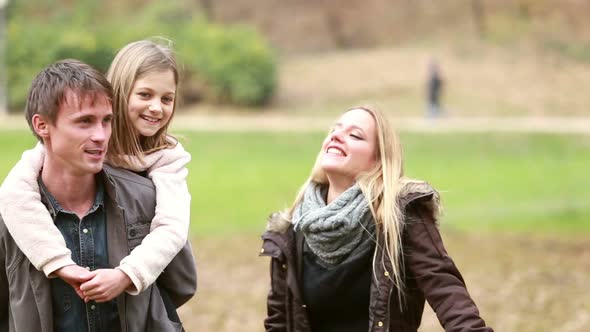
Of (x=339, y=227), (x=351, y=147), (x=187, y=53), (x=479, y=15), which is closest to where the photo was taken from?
(x=339, y=227)

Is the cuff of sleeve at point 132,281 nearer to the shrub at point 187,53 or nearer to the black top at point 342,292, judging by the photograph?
the black top at point 342,292

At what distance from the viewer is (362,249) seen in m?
3.71

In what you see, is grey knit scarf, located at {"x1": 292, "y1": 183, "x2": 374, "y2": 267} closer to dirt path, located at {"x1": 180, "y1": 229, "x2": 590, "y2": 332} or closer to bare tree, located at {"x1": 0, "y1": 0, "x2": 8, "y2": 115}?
dirt path, located at {"x1": 180, "y1": 229, "x2": 590, "y2": 332}

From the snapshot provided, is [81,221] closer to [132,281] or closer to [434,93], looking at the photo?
[132,281]

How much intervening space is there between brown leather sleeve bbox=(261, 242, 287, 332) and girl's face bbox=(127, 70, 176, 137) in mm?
742

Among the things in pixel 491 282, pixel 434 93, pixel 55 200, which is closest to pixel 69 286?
pixel 55 200

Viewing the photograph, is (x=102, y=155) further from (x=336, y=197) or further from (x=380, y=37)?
(x=380, y=37)

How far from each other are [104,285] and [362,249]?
1.12 m

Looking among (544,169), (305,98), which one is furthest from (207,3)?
(544,169)

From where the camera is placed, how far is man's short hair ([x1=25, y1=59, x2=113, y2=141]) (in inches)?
117

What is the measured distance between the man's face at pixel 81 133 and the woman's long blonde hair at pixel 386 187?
1.09m

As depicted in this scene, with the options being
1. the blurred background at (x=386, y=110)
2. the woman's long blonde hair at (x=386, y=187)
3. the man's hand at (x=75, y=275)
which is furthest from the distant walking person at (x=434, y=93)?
the man's hand at (x=75, y=275)

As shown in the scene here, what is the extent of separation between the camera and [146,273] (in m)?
3.03

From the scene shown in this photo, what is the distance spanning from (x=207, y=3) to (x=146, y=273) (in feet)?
119
